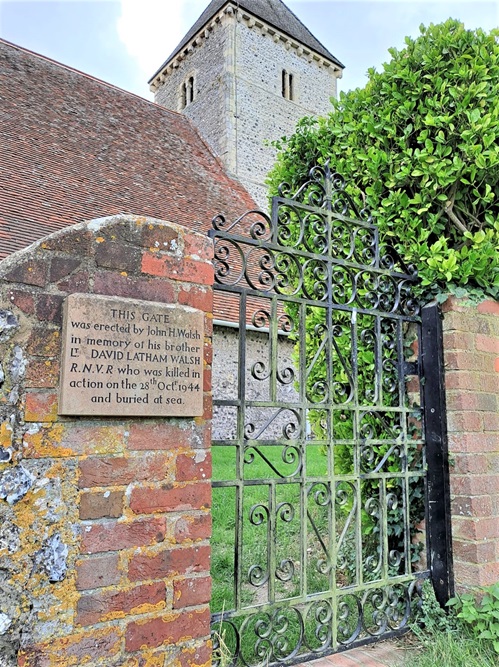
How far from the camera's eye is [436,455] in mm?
3031

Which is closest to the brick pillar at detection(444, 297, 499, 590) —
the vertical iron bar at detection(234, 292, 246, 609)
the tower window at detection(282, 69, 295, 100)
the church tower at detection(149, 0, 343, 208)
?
the vertical iron bar at detection(234, 292, 246, 609)

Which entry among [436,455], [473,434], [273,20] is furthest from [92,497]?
[273,20]

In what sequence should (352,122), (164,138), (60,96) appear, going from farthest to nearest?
1. (164,138)
2. (60,96)
3. (352,122)

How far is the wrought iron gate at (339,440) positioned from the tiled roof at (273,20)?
1726 cm

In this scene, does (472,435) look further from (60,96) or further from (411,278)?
(60,96)

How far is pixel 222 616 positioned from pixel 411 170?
2.52m

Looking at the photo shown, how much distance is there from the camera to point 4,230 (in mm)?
7613

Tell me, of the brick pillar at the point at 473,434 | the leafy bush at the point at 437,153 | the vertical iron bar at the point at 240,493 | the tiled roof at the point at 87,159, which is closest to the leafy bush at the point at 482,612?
the brick pillar at the point at 473,434

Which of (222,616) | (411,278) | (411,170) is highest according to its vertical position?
(411,170)

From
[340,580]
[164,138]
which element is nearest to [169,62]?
[164,138]

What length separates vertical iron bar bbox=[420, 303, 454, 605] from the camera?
2.94 metres

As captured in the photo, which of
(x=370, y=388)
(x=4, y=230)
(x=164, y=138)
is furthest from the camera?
(x=164, y=138)

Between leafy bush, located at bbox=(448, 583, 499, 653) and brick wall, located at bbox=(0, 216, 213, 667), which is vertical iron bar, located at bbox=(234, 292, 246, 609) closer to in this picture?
brick wall, located at bbox=(0, 216, 213, 667)

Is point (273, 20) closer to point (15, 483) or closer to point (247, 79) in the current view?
point (247, 79)
